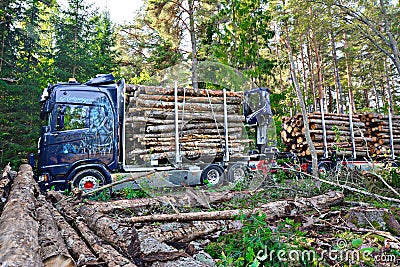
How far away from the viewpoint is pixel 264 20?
1653 centimetres

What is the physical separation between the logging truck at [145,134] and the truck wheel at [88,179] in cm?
2

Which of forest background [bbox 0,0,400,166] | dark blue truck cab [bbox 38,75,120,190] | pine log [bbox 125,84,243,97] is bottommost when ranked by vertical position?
dark blue truck cab [bbox 38,75,120,190]

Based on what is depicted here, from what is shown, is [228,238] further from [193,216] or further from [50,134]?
[50,134]

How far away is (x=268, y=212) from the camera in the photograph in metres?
4.80

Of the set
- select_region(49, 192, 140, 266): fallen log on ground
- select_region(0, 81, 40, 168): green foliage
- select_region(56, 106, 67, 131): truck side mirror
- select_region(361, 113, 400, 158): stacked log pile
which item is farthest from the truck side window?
select_region(361, 113, 400, 158): stacked log pile

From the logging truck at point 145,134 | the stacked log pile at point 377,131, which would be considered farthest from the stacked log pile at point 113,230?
the stacked log pile at point 377,131

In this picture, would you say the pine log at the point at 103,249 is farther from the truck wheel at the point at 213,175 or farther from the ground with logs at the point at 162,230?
the truck wheel at the point at 213,175

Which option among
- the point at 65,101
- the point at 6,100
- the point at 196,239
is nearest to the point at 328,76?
the point at 6,100

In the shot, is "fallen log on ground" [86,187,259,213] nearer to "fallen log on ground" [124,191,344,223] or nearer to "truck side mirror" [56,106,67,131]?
"fallen log on ground" [124,191,344,223]

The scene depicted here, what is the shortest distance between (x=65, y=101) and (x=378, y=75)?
31.2 m

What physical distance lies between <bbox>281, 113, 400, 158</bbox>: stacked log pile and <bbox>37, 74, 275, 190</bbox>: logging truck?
191 centimetres

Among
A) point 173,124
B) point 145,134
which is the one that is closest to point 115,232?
point 145,134

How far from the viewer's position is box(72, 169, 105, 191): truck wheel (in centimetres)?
763

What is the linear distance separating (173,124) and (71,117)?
2.54m
